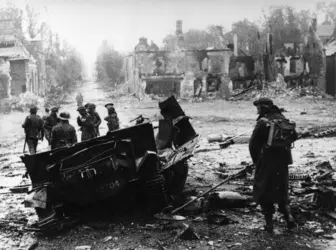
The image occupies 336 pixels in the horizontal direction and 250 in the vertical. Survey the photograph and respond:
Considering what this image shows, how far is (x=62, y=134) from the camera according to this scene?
768cm

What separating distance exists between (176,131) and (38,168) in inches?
110

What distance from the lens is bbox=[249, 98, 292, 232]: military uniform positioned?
4.84 meters

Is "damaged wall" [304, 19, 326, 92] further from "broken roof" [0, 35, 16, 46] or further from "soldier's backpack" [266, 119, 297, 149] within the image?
"soldier's backpack" [266, 119, 297, 149]

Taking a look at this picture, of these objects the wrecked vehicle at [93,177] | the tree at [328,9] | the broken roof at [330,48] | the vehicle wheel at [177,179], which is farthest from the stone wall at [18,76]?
the tree at [328,9]

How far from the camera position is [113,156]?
525 cm

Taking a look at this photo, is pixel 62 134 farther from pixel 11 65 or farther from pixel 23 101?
pixel 11 65

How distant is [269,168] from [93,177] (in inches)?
92.1

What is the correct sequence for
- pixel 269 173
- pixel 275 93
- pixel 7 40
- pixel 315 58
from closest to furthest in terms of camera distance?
pixel 269 173 < pixel 7 40 < pixel 275 93 < pixel 315 58

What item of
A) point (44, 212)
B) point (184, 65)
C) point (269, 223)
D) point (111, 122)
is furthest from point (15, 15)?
point (269, 223)

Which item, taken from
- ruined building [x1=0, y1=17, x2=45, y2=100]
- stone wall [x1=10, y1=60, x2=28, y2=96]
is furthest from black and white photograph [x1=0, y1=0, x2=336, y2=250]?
stone wall [x1=10, y1=60, x2=28, y2=96]

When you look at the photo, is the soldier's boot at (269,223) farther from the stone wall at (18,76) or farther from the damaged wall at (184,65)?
the damaged wall at (184,65)

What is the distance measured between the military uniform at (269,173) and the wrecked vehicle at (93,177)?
118 cm

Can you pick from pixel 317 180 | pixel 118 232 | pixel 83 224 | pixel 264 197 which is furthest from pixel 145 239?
pixel 317 180

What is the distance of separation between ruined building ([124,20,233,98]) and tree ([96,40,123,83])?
11436mm
